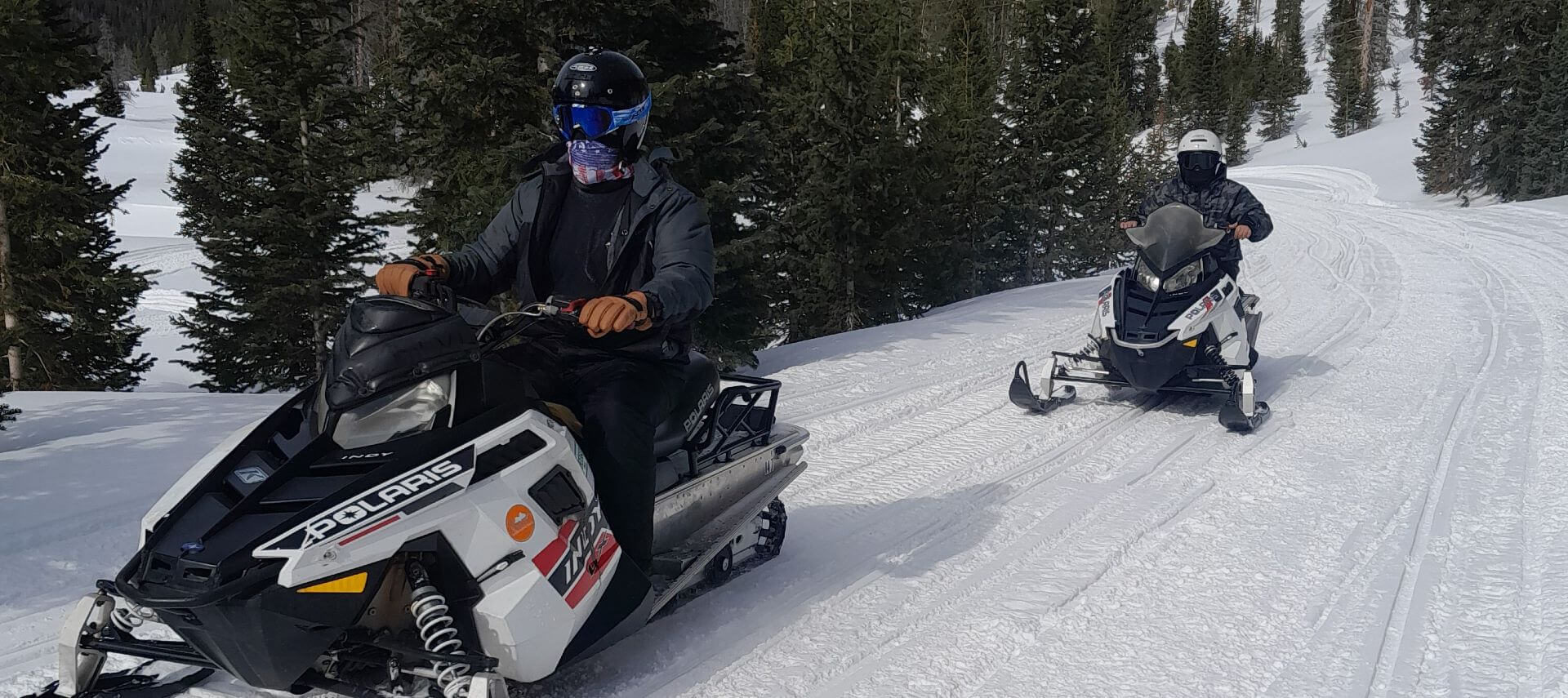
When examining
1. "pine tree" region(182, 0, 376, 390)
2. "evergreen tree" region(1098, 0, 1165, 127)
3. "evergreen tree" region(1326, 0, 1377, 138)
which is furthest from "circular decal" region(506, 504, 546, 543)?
"evergreen tree" region(1098, 0, 1165, 127)

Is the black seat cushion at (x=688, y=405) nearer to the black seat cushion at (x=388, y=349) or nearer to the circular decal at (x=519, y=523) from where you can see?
the circular decal at (x=519, y=523)

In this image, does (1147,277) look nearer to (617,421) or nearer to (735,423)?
(735,423)

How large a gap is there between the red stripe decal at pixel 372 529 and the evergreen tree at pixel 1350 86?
2641 inches

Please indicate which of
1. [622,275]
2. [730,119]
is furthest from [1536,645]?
[730,119]

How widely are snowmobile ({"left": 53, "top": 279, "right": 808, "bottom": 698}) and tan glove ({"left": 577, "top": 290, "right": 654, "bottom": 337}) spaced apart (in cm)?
16

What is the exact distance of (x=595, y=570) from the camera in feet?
10.3

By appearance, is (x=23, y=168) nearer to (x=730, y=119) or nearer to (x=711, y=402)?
(x=730, y=119)

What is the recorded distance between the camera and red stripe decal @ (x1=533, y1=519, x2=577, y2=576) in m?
2.92

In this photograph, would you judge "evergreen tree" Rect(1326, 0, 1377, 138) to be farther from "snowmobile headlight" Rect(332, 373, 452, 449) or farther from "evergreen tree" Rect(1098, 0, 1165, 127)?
"snowmobile headlight" Rect(332, 373, 452, 449)

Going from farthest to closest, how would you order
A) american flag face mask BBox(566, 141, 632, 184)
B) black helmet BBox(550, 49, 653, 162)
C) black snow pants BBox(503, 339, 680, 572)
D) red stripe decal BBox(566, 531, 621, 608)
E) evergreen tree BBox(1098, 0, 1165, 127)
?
evergreen tree BBox(1098, 0, 1165, 127) → american flag face mask BBox(566, 141, 632, 184) → black helmet BBox(550, 49, 653, 162) → black snow pants BBox(503, 339, 680, 572) → red stripe decal BBox(566, 531, 621, 608)

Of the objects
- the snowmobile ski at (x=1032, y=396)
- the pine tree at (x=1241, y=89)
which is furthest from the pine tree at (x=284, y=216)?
the pine tree at (x=1241, y=89)

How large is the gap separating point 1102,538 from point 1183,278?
3162 millimetres

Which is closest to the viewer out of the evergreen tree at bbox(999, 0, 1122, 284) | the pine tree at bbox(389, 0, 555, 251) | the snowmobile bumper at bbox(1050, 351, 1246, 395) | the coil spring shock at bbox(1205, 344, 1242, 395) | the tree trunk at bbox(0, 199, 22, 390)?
the coil spring shock at bbox(1205, 344, 1242, 395)

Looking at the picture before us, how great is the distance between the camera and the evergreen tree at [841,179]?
1714 cm
